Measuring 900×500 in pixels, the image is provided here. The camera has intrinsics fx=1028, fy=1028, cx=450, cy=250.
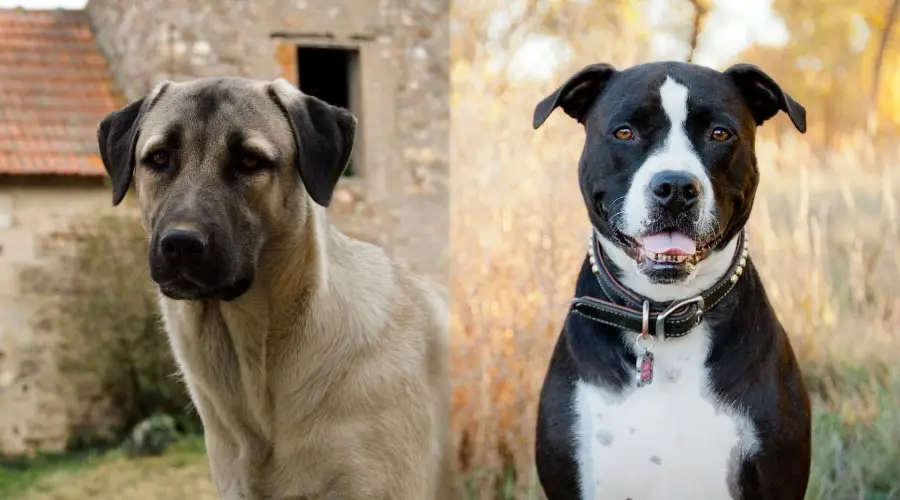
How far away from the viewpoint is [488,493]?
2.92 m

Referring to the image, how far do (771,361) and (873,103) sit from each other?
4.66 ft

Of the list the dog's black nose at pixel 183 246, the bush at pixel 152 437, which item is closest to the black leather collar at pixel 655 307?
the dog's black nose at pixel 183 246

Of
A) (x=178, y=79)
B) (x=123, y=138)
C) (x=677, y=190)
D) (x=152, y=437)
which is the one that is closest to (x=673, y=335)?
(x=677, y=190)

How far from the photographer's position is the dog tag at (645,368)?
1.91 meters

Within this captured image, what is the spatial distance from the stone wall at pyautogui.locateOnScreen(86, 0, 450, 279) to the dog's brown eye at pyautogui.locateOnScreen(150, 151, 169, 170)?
1.60 m

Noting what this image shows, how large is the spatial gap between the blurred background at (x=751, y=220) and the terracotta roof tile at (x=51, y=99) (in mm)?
2319

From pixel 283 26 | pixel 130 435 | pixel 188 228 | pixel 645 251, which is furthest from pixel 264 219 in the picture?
pixel 130 435

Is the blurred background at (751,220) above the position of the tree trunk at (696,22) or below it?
below

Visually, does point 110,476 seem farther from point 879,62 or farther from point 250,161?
point 879,62

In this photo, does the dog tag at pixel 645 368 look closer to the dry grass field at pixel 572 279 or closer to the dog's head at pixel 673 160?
the dog's head at pixel 673 160

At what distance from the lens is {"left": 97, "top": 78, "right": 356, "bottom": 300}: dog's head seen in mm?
2010

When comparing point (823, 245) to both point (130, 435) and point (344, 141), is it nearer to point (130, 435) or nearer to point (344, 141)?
point (344, 141)

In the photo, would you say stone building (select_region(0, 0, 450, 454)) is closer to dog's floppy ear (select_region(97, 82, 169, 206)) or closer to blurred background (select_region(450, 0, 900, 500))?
blurred background (select_region(450, 0, 900, 500))

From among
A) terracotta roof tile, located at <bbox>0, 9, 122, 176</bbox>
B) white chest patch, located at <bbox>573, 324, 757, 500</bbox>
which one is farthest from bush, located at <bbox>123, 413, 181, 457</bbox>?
white chest patch, located at <bbox>573, 324, 757, 500</bbox>
